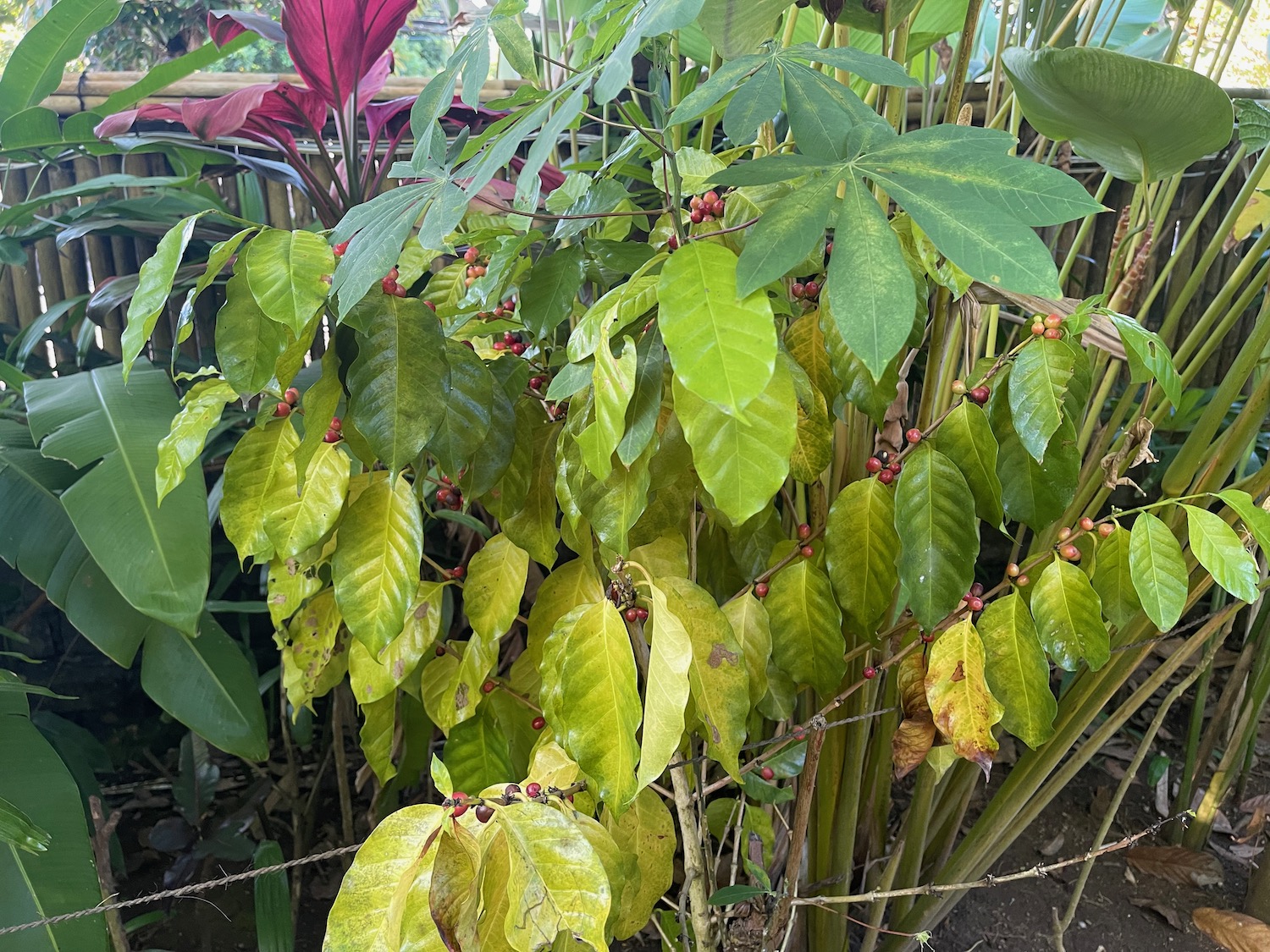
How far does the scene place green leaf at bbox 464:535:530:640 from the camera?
23.2 inches

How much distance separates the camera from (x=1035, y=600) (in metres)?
0.54

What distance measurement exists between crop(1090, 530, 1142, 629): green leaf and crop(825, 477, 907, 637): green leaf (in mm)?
143

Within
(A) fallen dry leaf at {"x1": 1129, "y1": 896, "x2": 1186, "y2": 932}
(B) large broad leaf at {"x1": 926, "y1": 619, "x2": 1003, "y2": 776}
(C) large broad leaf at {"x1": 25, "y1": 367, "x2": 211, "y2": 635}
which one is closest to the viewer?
(B) large broad leaf at {"x1": 926, "y1": 619, "x2": 1003, "y2": 776}

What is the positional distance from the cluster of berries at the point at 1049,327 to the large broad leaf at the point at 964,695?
0.19 meters

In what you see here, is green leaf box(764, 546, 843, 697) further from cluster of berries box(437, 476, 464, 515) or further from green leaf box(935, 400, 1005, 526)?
cluster of berries box(437, 476, 464, 515)

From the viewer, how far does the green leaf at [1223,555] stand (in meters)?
0.48

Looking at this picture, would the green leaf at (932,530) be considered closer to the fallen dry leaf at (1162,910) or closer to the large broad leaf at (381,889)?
the large broad leaf at (381,889)

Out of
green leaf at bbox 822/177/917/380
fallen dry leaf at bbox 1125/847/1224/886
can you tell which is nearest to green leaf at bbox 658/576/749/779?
green leaf at bbox 822/177/917/380

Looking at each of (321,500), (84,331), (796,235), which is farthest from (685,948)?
(84,331)

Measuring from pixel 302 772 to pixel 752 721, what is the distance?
99 centimetres

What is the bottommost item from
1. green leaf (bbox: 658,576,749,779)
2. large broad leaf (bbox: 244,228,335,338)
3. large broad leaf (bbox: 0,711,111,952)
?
large broad leaf (bbox: 0,711,111,952)

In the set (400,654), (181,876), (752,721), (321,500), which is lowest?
(181,876)

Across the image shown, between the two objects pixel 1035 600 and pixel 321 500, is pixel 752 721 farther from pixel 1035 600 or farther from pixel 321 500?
pixel 321 500

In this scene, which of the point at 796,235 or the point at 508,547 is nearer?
the point at 796,235
